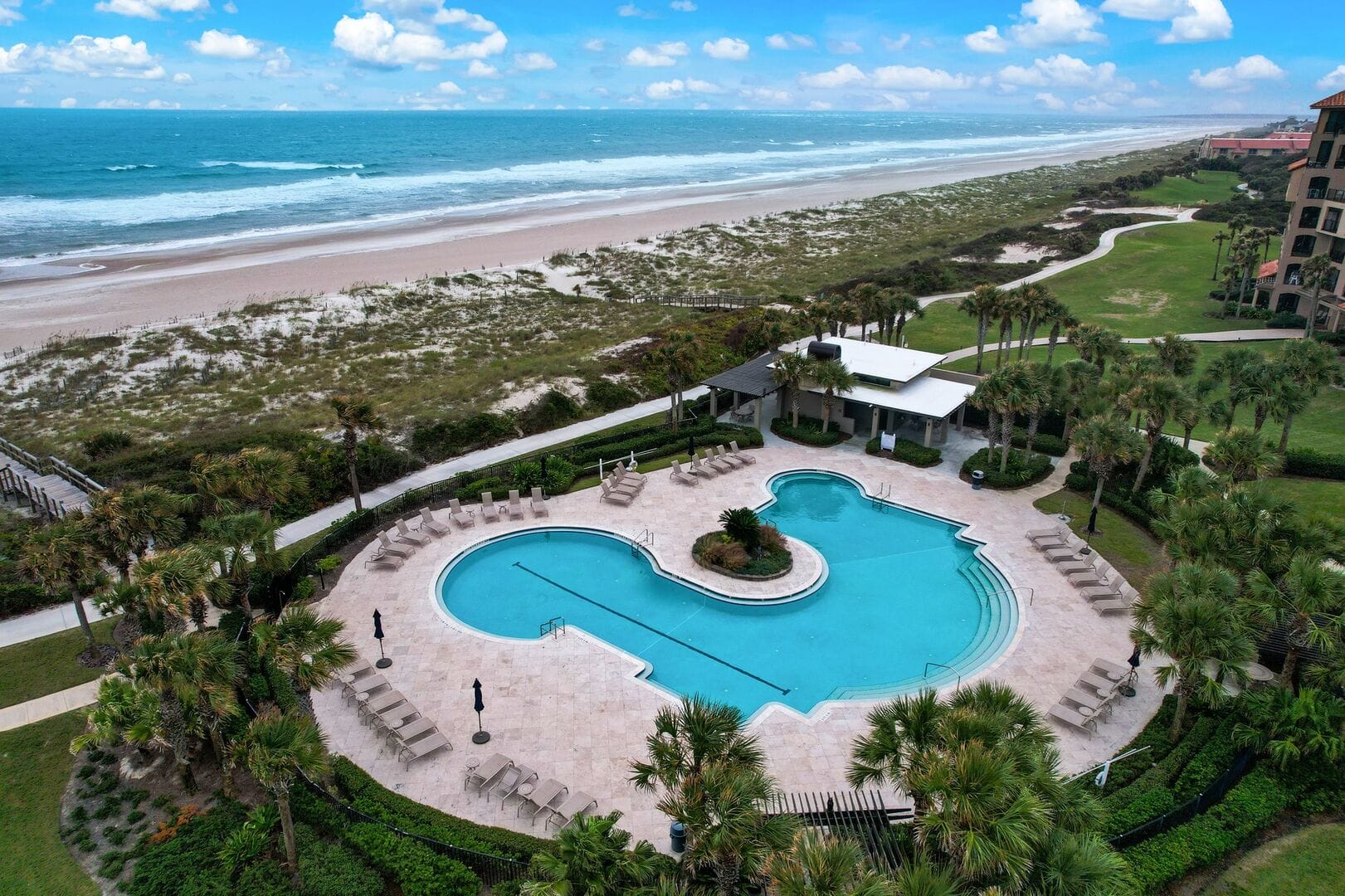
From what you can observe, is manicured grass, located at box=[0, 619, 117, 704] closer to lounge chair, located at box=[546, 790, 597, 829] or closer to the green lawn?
lounge chair, located at box=[546, 790, 597, 829]

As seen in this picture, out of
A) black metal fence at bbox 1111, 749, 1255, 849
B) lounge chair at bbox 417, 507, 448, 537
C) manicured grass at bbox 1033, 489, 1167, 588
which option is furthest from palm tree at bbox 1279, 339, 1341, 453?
lounge chair at bbox 417, 507, 448, 537

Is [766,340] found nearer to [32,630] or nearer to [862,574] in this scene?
[862,574]

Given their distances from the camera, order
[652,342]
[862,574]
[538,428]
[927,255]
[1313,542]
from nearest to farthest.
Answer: [1313,542], [862,574], [538,428], [652,342], [927,255]

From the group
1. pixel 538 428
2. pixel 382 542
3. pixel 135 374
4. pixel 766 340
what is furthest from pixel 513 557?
pixel 135 374

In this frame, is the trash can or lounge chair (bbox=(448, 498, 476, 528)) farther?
lounge chair (bbox=(448, 498, 476, 528))

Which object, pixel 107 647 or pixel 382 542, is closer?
pixel 107 647

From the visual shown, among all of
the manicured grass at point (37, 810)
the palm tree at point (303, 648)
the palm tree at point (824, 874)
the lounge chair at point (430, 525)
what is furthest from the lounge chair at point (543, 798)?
the lounge chair at point (430, 525)

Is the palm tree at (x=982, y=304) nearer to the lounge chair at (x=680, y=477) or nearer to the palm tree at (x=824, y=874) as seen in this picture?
the lounge chair at (x=680, y=477)
